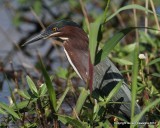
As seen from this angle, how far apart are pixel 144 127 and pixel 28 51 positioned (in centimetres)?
338

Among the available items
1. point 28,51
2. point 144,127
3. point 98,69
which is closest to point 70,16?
point 28,51

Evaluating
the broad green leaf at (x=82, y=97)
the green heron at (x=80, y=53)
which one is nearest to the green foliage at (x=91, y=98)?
the broad green leaf at (x=82, y=97)

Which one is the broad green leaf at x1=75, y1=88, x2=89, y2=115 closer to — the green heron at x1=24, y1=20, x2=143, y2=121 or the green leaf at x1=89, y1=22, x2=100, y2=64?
the green leaf at x1=89, y1=22, x2=100, y2=64

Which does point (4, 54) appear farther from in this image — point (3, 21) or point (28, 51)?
point (3, 21)

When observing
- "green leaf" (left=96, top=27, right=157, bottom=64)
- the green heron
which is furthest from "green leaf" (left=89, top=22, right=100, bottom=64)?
the green heron

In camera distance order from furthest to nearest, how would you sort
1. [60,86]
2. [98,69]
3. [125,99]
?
1. [60,86]
2. [98,69]
3. [125,99]

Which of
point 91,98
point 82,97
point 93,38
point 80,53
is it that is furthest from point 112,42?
point 80,53

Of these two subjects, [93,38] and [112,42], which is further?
[112,42]

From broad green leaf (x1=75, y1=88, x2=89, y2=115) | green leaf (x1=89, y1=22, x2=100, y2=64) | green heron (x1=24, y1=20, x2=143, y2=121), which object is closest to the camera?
green leaf (x1=89, y1=22, x2=100, y2=64)

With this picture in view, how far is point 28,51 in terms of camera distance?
21.4 ft

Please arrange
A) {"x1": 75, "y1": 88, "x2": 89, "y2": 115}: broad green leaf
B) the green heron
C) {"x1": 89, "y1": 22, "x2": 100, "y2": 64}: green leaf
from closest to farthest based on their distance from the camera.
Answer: {"x1": 89, "y1": 22, "x2": 100, "y2": 64}: green leaf → {"x1": 75, "y1": 88, "x2": 89, "y2": 115}: broad green leaf → the green heron

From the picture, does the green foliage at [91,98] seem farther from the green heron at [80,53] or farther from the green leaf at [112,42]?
the green heron at [80,53]

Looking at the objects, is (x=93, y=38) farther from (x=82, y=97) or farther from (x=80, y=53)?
(x=80, y=53)

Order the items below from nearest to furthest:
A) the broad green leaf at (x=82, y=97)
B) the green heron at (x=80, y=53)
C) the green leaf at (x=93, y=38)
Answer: the green leaf at (x=93, y=38)
the broad green leaf at (x=82, y=97)
the green heron at (x=80, y=53)
